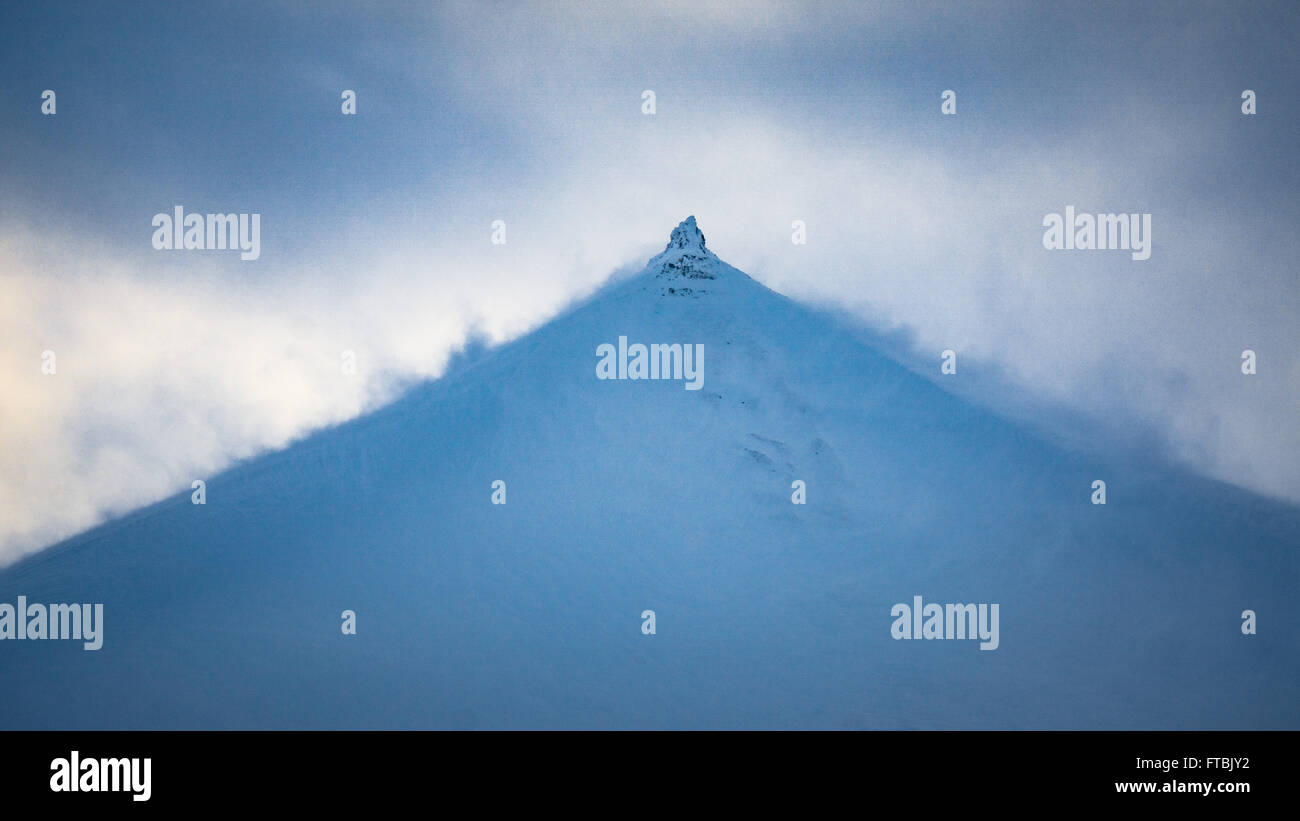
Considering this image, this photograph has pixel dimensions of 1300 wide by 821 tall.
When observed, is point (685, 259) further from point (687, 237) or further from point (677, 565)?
point (677, 565)

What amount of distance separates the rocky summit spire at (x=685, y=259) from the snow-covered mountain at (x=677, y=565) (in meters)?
0.20

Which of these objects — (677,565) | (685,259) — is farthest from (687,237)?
(677,565)

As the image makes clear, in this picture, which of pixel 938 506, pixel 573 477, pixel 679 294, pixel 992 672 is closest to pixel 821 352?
pixel 679 294

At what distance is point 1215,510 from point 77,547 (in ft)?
158

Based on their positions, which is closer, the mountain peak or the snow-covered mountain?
the snow-covered mountain

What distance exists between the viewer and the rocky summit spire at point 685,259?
48.5m

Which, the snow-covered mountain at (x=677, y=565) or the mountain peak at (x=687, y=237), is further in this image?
the mountain peak at (x=687, y=237)

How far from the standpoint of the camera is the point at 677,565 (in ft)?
112

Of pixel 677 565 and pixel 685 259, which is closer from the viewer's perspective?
pixel 677 565

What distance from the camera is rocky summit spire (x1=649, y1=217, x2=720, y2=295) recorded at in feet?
159

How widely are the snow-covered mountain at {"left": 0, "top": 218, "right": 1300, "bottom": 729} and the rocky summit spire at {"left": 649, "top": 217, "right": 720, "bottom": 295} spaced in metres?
0.20

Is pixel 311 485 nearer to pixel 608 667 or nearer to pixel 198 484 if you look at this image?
pixel 198 484

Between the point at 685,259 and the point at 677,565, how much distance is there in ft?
67.2

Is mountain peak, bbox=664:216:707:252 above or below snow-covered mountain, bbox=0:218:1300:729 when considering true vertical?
above
